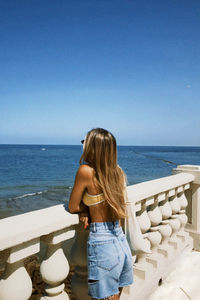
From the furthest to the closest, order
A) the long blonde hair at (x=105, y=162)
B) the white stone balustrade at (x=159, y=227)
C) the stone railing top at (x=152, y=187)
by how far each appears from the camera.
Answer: the white stone balustrade at (x=159, y=227) → the stone railing top at (x=152, y=187) → the long blonde hair at (x=105, y=162)

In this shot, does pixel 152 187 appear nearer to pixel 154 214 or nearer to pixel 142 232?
pixel 154 214

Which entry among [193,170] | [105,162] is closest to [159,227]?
[193,170]

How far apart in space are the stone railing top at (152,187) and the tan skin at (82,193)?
1.77 feet

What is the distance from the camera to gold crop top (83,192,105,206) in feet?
6.08

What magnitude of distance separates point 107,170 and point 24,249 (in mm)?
765

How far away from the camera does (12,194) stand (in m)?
19.8

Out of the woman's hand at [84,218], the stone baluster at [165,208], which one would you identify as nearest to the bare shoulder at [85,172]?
the woman's hand at [84,218]

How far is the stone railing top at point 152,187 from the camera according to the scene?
2.48 m

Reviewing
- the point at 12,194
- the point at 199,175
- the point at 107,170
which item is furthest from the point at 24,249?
the point at 12,194

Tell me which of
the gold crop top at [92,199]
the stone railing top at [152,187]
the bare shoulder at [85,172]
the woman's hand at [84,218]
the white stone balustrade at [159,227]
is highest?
the bare shoulder at [85,172]

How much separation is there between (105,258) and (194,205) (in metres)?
2.48

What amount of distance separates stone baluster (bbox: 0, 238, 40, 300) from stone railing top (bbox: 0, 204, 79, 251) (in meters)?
0.07

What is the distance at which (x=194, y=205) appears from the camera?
12.7 feet

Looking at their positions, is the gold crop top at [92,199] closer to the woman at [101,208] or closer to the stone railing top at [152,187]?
the woman at [101,208]
